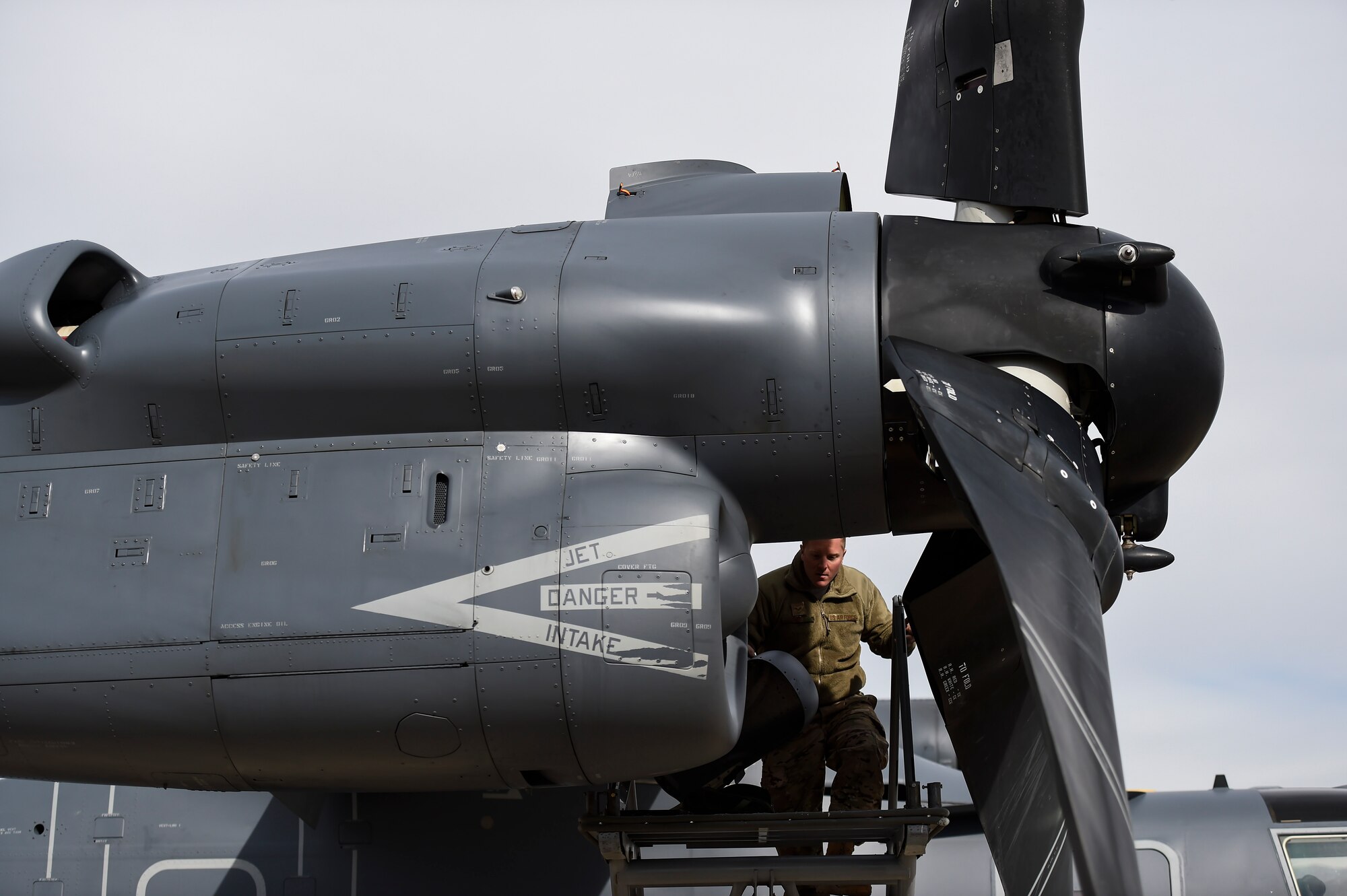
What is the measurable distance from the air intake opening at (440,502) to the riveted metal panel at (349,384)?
0.27 meters

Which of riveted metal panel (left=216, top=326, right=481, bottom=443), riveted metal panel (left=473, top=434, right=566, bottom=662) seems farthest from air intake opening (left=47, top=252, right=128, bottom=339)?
riveted metal panel (left=473, top=434, right=566, bottom=662)

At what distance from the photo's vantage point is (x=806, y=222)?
6.38m

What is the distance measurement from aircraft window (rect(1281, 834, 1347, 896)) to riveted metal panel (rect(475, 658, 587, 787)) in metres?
5.28

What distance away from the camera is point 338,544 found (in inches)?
229

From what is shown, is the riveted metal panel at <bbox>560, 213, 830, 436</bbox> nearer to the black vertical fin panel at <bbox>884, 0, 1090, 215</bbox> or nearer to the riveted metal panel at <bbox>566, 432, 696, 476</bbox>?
the riveted metal panel at <bbox>566, 432, 696, 476</bbox>

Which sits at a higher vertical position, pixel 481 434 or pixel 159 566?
pixel 481 434

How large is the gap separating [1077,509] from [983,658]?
1339 mm

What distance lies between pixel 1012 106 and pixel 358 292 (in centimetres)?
346

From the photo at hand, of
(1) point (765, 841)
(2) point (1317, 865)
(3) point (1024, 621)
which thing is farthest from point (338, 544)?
(2) point (1317, 865)

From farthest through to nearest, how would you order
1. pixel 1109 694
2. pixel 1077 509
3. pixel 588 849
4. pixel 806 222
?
pixel 588 849
pixel 806 222
pixel 1077 509
pixel 1109 694

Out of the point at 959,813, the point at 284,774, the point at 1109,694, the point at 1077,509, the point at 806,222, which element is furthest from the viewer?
the point at 959,813

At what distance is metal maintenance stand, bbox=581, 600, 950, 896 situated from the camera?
599cm

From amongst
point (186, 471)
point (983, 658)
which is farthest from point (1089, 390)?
point (186, 471)

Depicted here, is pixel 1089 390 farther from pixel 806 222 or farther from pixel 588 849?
pixel 588 849
